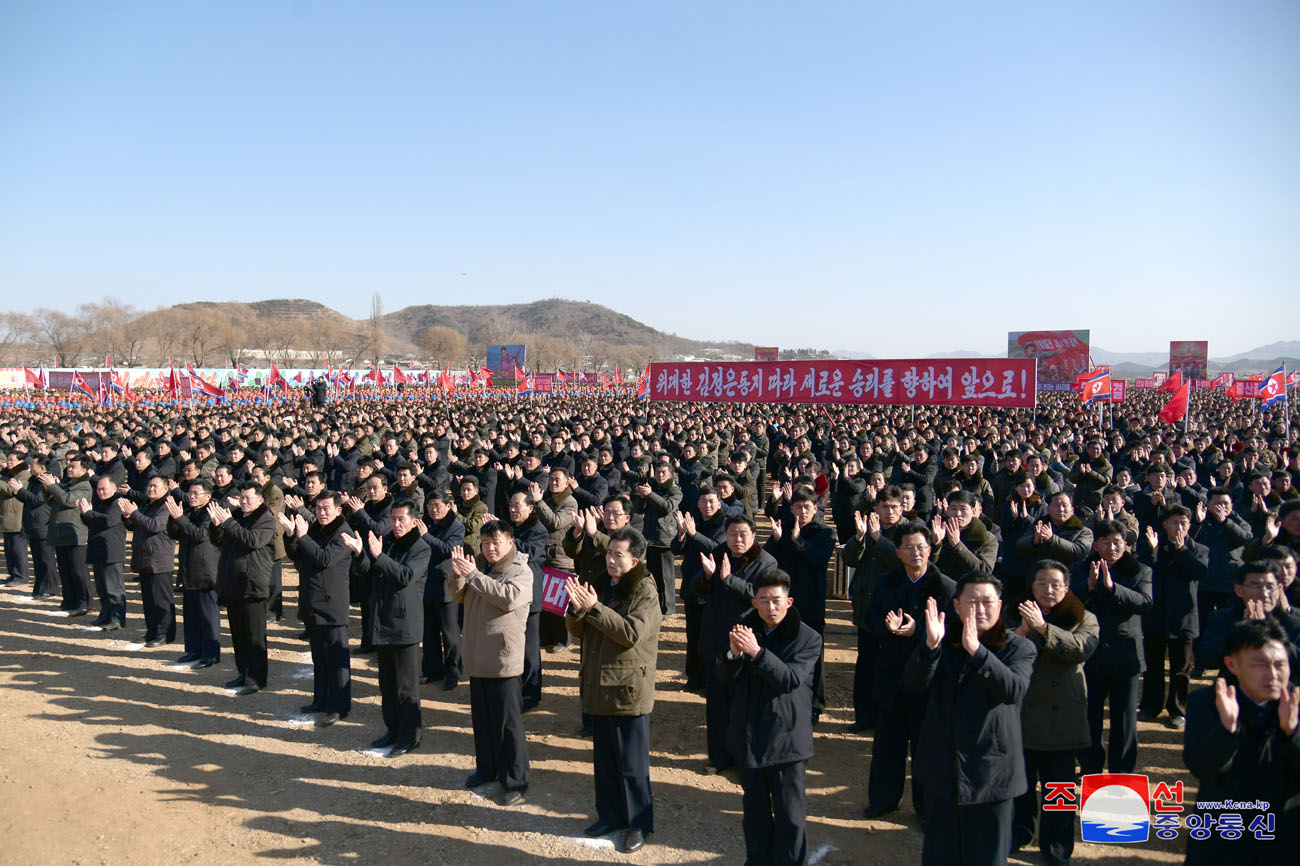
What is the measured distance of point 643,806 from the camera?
423 centimetres

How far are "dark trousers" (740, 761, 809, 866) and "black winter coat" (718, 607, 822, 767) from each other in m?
0.10

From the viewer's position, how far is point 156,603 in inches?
303

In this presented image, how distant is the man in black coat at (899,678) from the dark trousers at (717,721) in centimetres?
93

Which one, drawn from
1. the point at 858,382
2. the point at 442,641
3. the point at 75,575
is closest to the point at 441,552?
the point at 442,641

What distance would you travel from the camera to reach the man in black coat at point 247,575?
6.27m

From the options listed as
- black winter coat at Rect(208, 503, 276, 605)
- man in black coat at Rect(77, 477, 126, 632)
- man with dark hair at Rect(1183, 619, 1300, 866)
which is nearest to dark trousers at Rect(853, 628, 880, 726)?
man with dark hair at Rect(1183, 619, 1300, 866)

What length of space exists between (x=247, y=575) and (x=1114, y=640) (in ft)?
20.8

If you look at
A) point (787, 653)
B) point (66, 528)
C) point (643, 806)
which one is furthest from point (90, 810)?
point (66, 528)

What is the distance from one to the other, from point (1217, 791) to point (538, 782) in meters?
3.69

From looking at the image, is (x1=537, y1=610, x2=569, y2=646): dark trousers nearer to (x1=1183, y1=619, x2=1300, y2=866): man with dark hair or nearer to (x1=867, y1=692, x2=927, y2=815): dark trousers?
(x1=867, y1=692, x2=927, y2=815): dark trousers

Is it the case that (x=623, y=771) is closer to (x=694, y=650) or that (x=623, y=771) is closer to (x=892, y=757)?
(x=892, y=757)

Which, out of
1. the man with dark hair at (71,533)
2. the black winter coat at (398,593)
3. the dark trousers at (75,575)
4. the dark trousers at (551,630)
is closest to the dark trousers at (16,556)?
the man with dark hair at (71,533)

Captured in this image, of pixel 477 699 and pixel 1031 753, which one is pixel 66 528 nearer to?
pixel 477 699

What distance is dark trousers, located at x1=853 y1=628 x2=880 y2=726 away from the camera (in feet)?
18.1
